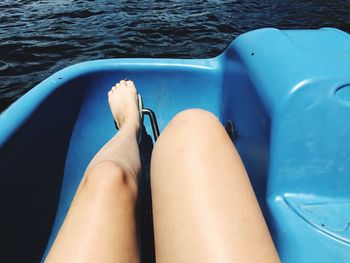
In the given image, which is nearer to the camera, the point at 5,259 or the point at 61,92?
the point at 5,259

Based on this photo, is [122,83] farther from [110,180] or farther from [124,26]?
[124,26]

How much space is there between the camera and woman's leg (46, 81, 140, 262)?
1.79 ft

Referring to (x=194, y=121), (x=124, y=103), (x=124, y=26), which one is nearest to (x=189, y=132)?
(x=194, y=121)

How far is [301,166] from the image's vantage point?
2.45ft

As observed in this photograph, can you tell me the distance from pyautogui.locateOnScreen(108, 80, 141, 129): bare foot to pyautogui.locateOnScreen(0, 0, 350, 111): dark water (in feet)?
5.60

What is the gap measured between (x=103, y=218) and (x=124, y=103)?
2.03ft

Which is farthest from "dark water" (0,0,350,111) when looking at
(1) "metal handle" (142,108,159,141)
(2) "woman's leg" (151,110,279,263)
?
(2) "woman's leg" (151,110,279,263)

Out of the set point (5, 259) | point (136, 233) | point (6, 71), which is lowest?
point (6, 71)

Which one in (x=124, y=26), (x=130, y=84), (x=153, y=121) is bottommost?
(x=124, y=26)

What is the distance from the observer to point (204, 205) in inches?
23.2

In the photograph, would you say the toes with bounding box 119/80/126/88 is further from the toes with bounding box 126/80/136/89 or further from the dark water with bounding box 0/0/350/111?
the dark water with bounding box 0/0/350/111

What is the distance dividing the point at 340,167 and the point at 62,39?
349 centimetres

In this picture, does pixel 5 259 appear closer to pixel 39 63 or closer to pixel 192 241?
pixel 192 241

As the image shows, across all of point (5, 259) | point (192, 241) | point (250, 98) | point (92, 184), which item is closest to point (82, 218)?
point (92, 184)
